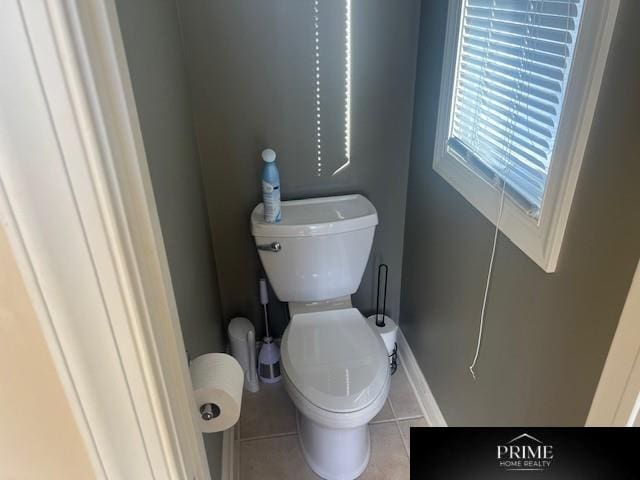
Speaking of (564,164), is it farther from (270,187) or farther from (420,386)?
(420,386)

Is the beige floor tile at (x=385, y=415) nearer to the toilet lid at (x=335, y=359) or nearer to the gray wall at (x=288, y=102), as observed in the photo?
the toilet lid at (x=335, y=359)

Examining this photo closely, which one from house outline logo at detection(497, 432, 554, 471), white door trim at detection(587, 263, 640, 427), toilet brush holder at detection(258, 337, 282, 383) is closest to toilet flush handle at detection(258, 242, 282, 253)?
toilet brush holder at detection(258, 337, 282, 383)

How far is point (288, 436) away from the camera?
1.85 metres

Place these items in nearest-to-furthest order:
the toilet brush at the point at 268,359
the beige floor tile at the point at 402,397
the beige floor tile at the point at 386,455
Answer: the beige floor tile at the point at 386,455, the beige floor tile at the point at 402,397, the toilet brush at the point at 268,359

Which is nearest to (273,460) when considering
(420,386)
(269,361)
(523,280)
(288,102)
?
(269,361)

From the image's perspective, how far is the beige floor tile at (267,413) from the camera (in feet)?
6.14

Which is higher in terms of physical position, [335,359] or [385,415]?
[335,359]

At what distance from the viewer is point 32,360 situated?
1.68 ft

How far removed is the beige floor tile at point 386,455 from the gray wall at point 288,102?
76cm

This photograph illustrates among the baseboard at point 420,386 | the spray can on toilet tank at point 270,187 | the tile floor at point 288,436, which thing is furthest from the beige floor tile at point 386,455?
the spray can on toilet tank at point 270,187

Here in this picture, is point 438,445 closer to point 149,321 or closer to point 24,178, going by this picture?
point 149,321

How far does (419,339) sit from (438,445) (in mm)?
1394

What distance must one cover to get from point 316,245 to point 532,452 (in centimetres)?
121

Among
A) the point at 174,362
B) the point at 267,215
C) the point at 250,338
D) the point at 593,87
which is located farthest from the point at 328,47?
the point at 174,362
